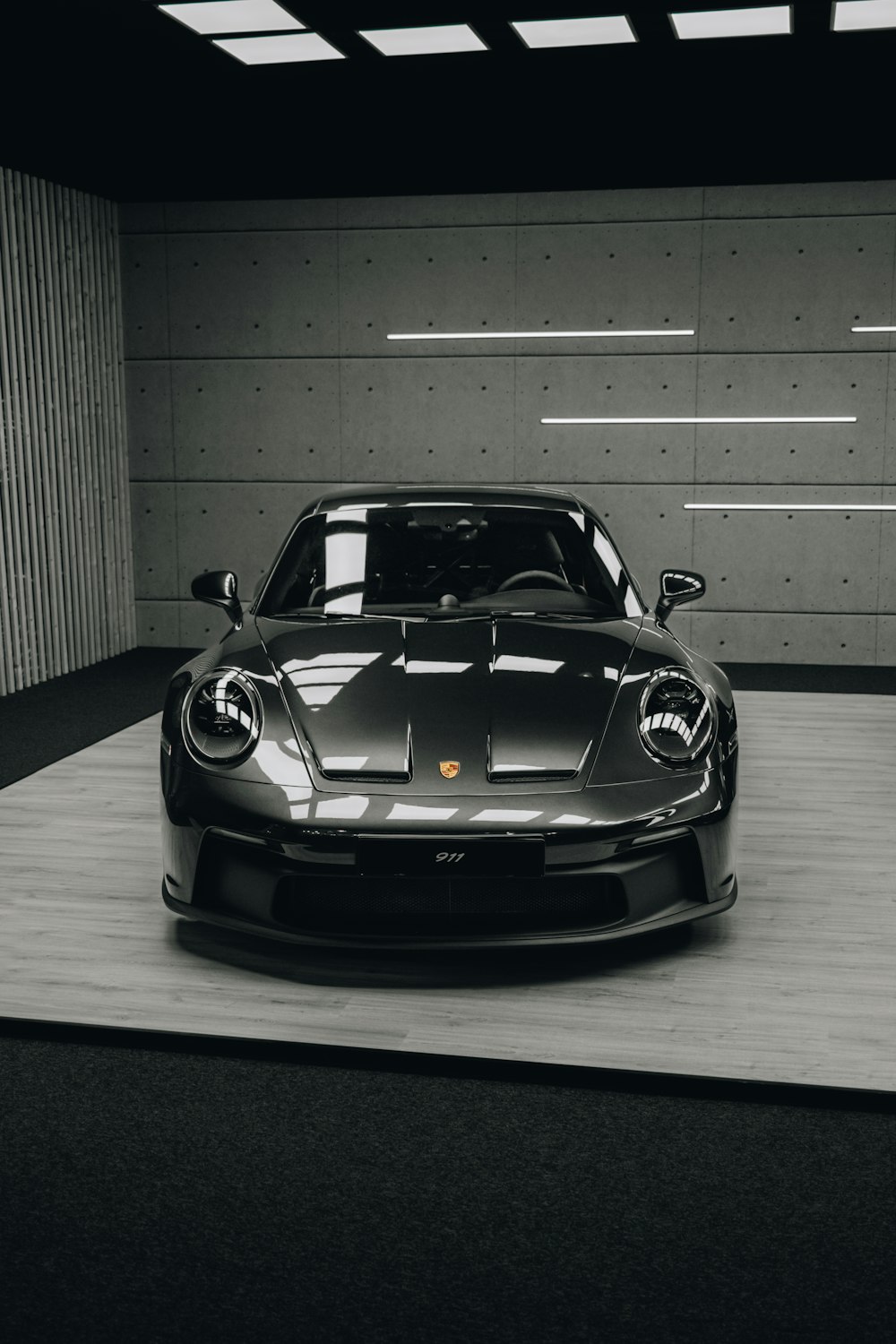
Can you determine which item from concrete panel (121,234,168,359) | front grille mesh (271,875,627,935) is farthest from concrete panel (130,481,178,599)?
front grille mesh (271,875,627,935)

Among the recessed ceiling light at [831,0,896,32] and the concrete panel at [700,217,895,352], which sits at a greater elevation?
the recessed ceiling light at [831,0,896,32]

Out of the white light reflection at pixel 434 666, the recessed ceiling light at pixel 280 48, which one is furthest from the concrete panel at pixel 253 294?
the white light reflection at pixel 434 666

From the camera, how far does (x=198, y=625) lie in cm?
898

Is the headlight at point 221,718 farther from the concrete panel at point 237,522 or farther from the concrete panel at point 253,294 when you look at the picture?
the concrete panel at point 253,294

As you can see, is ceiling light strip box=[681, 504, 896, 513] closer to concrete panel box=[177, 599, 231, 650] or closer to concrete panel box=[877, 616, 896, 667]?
concrete panel box=[877, 616, 896, 667]

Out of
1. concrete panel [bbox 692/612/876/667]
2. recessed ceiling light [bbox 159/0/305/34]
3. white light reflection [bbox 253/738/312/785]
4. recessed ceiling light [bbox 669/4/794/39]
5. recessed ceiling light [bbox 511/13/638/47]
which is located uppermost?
recessed ceiling light [bbox 159/0/305/34]

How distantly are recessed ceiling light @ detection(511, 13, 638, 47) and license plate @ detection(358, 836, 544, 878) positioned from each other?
3911mm

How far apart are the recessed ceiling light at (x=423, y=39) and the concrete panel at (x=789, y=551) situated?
148 inches

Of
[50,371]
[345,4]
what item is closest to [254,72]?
[345,4]

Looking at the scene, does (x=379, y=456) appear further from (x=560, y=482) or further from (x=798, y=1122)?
(x=798, y=1122)

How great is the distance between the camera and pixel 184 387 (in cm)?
877

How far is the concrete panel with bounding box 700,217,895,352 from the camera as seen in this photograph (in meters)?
7.91

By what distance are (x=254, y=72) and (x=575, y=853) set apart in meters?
4.74

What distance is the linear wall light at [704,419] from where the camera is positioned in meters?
8.10
